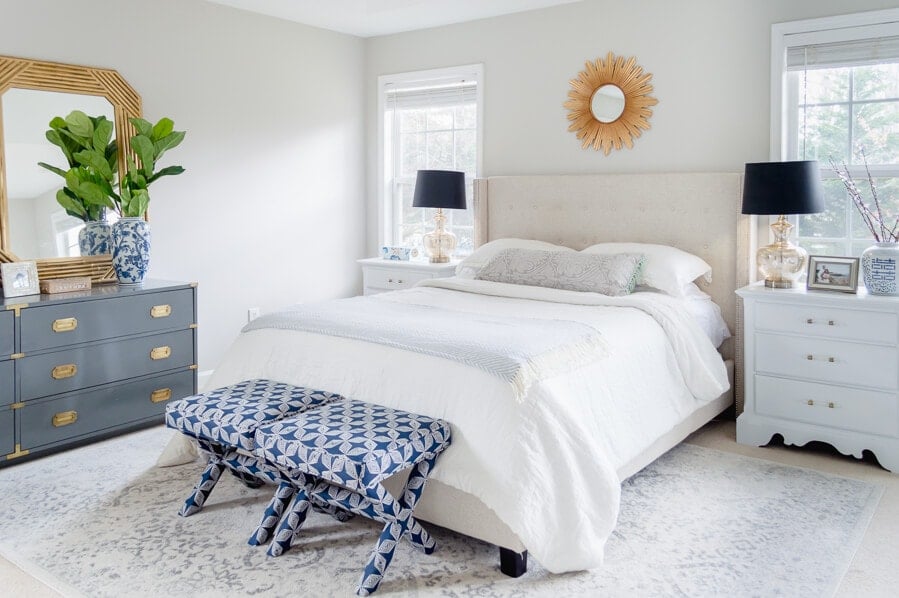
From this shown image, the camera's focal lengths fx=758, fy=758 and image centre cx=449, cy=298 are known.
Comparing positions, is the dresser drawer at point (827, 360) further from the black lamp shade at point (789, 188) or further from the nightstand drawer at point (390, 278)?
the nightstand drawer at point (390, 278)

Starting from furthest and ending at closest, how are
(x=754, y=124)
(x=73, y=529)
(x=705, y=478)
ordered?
1. (x=754, y=124)
2. (x=705, y=478)
3. (x=73, y=529)

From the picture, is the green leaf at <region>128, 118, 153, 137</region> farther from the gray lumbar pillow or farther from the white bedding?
the gray lumbar pillow

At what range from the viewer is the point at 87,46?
13.0 ft

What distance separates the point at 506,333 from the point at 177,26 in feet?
9.56

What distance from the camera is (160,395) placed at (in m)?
3.88

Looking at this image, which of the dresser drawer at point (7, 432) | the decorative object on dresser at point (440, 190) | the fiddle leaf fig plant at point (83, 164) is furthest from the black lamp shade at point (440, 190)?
the dresser drawer at point (7, 432)

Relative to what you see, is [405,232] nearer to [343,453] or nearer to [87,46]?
[87,46]

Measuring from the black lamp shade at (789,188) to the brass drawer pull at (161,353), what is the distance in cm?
296

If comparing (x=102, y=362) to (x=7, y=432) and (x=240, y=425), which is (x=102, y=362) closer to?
(x=7, y=432)

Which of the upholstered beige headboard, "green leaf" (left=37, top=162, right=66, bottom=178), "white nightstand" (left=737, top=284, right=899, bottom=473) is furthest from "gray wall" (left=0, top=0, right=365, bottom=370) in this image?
"white nightstand" (left=737, top=284, right=899, bottom=473)

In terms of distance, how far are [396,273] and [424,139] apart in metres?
1.07

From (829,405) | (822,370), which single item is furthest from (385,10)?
(829,405)

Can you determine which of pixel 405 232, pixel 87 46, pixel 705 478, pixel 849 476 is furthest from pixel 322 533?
pixel 405 232

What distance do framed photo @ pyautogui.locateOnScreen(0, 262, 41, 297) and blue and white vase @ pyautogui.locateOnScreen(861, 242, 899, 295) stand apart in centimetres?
380
